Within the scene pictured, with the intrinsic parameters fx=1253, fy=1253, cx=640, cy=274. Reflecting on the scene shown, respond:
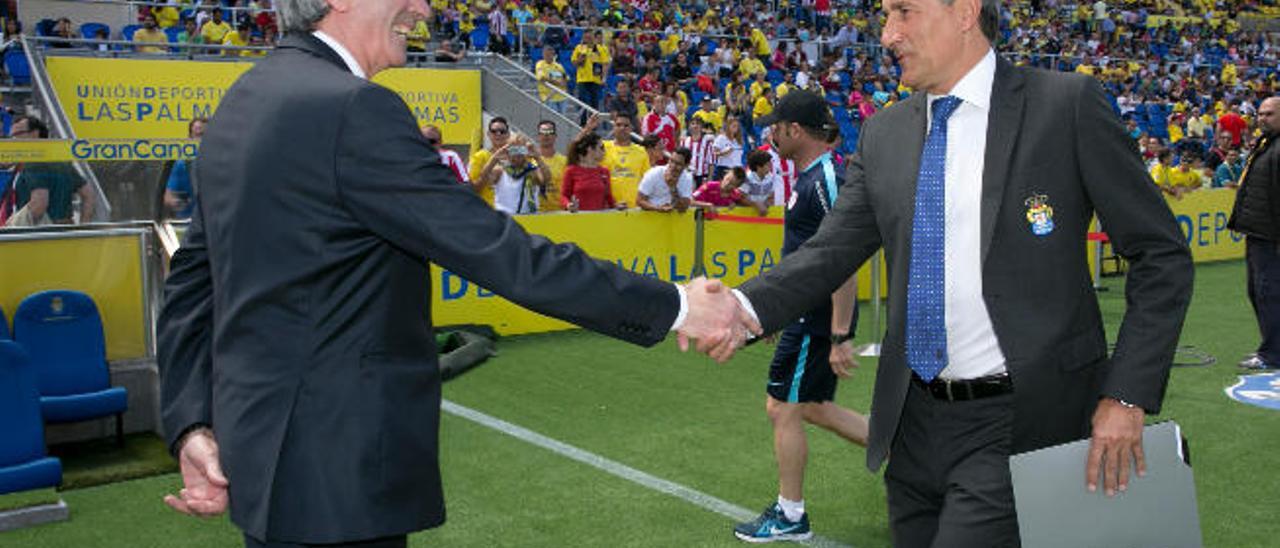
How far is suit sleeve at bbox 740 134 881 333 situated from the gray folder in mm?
803

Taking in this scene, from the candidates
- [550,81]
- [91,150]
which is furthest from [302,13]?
[550,81]

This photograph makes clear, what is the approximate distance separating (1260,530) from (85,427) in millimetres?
6135

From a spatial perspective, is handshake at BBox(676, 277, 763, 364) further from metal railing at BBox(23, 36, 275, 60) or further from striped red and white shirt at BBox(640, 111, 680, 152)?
striped red and white shirt at BBox(640, 111, 680, 152)

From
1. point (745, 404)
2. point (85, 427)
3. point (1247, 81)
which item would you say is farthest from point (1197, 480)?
point (1247, 81)

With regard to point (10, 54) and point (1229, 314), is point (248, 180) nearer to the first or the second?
point (1229, 314)

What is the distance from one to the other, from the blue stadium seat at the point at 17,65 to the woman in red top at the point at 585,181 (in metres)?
8.44

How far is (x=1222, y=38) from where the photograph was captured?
42.5 m

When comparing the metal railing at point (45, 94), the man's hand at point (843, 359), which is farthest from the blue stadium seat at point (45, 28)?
the man's hand at point (843, 359)

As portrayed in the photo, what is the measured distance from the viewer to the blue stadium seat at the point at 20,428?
5871 millimetres

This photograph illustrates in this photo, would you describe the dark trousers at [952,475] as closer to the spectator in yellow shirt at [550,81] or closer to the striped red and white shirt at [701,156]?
the striped red and white shirt at [701,156]

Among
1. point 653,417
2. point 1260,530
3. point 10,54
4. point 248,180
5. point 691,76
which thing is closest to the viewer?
point 248,180

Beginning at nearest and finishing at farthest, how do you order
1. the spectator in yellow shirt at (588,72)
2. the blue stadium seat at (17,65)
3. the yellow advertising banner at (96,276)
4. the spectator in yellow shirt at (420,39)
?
the yellow advertising banner at (96,276) < the blue stadium seat at (17,65) < the spectator in yellow shirt at (420,39) < the spectator in yellow shirt at (588,72)

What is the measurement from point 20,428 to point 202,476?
4.05 meters

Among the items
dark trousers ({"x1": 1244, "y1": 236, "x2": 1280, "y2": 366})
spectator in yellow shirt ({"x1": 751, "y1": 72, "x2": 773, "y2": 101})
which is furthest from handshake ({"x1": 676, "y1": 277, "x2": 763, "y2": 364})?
spectator in yellow shirt ({"x1": 751, "y1": 72, "x2": 773, "y2": 101})
